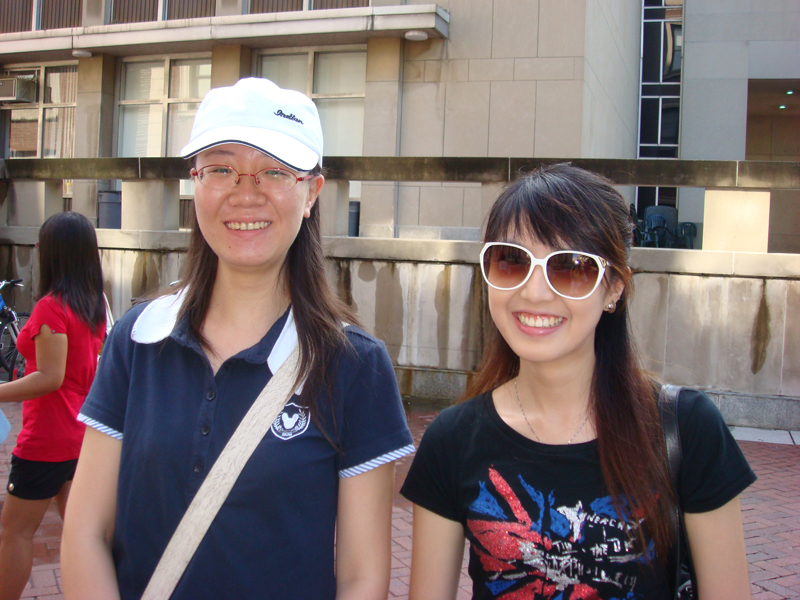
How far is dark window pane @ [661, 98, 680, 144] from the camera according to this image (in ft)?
75.0

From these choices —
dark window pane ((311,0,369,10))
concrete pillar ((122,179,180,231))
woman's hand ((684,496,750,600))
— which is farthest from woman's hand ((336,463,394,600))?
dark window pane ((311,0,369,10))

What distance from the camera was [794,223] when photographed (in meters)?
25.2

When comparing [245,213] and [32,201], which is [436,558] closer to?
[245,213]

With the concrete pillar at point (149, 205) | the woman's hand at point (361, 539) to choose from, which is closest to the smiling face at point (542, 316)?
the woman's hand at point (361, 539)

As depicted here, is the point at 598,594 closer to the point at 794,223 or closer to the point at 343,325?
the point at 343,325

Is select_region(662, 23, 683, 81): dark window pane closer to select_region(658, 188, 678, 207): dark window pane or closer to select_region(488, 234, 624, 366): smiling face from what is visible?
select_region(658, 188, 678, 207): dark window pane

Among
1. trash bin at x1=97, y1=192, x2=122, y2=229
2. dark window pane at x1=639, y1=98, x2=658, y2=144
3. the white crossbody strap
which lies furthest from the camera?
dark window pane at x1=639, y1=98, x2=658, y2=144

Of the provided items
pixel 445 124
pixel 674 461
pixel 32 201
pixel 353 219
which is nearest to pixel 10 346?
pixel 32 201

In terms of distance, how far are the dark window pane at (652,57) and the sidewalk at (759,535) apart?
18759 millimetres

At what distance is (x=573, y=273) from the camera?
1.77 meters

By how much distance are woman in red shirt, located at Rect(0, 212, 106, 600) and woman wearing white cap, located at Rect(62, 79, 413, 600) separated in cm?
151

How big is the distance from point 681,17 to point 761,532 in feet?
72.4

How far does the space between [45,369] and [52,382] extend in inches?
2.6

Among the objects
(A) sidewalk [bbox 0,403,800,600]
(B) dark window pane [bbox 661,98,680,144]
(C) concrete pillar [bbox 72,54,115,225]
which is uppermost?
(B) dark window pane [bbox 661,98,680,144]
